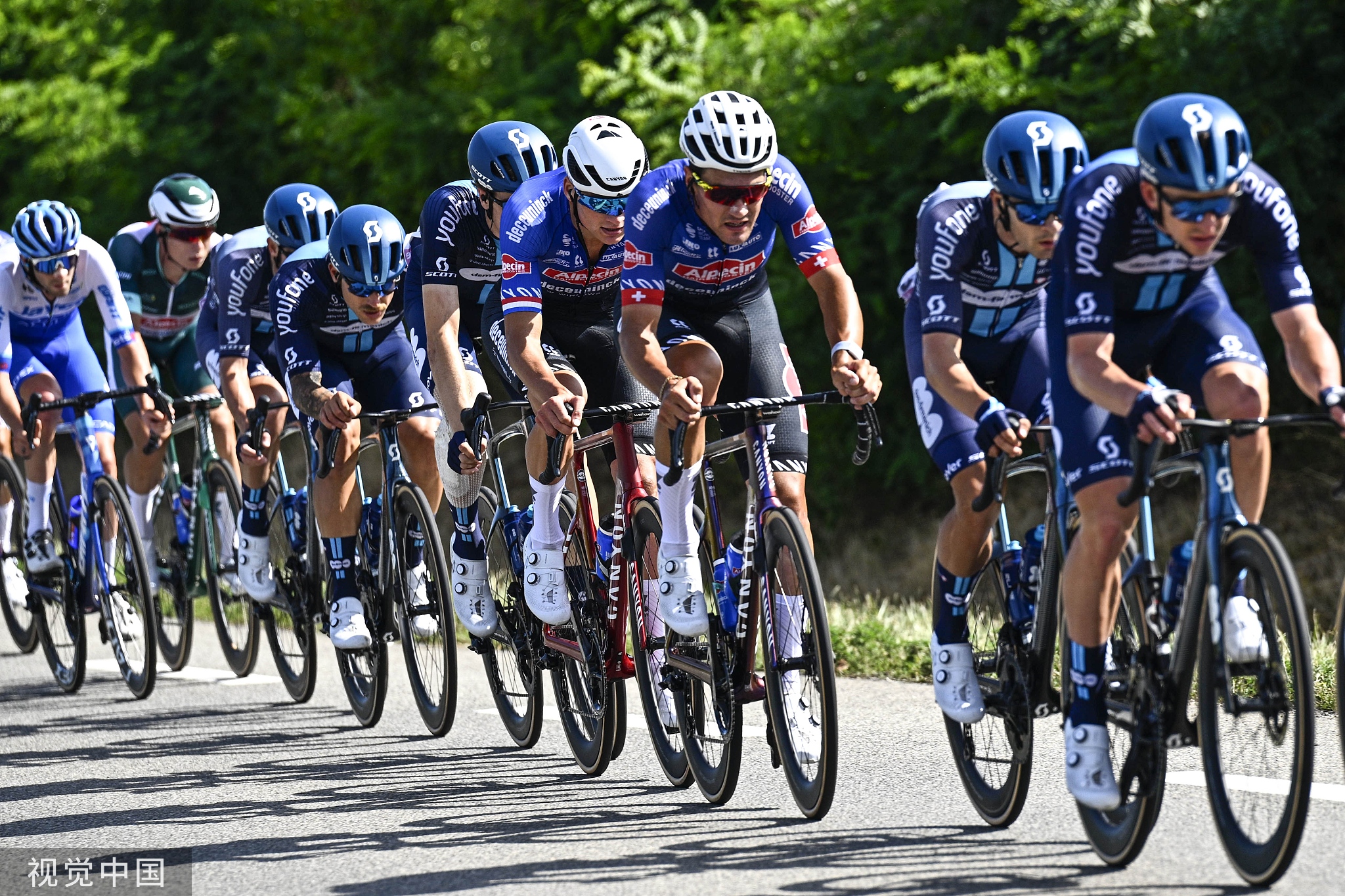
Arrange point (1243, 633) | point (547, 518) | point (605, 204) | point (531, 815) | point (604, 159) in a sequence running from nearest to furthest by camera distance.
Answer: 1. point (1243, 633)
2. point (531, 815)
3. point (604, 159)
4. point (605, 204)
5. point (547, 518)

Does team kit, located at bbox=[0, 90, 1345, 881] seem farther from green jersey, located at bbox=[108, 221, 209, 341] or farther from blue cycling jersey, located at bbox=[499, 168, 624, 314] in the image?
green jersey, located at bbox=[108, 221, 209, 341]

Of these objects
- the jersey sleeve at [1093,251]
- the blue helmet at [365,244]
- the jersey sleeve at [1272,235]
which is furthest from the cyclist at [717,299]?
the blue helmet at [365,244]

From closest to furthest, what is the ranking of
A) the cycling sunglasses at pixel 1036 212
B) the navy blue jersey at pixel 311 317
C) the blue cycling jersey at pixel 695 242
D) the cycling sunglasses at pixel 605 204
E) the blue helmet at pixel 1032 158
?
the blue helmet at pixel 1032 158 → the cycling sunglasses at pixel 1036 212 → the blue cycling jersey at pixel 695 242 → the cycling sunglasses at pixel 605 204 → the navy blue jersey at pixel 311 317

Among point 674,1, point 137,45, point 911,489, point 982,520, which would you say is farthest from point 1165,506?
point 137,45

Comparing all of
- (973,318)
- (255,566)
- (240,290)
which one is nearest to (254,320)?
(240,290)

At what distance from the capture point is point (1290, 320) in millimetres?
4668

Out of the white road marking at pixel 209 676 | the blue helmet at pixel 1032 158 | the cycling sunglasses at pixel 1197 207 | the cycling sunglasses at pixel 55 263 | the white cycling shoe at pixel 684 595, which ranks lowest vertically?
the white road marking at pixel 209 676

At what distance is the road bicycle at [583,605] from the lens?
632 cm

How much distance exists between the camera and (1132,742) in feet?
15.4

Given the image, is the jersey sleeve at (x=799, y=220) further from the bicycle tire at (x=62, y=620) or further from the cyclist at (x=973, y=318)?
the bicycle tire at (x=62, y=620)

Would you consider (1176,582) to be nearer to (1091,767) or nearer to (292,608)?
(1091,767)

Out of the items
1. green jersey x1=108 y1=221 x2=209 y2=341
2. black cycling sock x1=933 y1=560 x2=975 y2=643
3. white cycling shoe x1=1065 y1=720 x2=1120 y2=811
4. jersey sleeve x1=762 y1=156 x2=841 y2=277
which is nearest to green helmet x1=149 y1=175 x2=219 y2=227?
green jersey x1=108 y1=221 x2=209 y2=341

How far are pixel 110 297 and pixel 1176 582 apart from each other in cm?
632

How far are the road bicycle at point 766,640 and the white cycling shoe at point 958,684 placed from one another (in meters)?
0.34
